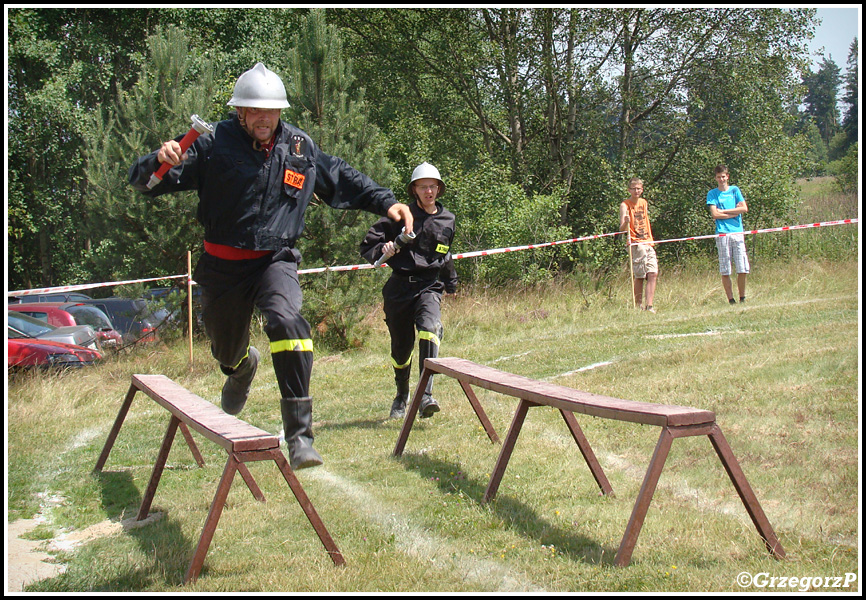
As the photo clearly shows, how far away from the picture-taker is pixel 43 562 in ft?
14.6

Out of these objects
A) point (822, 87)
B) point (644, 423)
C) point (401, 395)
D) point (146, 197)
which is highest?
point (822, 87)

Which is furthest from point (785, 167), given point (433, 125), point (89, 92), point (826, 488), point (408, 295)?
point (89, 92)

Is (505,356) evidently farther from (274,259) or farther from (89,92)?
(89,92)

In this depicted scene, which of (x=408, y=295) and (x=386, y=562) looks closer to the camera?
(x=386, y=562)

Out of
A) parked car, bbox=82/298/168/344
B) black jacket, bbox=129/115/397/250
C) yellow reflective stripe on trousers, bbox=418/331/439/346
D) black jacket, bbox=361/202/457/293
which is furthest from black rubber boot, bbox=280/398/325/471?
parked car, bbox=82/298/168/344

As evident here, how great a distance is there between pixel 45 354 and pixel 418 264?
618 cm

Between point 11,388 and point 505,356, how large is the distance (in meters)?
5.95

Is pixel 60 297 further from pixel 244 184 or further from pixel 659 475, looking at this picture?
pixel 659 475

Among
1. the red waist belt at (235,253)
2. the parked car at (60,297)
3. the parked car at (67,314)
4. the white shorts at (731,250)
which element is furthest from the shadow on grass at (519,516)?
the parked car at (60,297)

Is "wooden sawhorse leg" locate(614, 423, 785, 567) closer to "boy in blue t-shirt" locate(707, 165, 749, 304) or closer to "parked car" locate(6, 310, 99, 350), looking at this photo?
"boy in blue t-shirt" locate(707, 165, 749, 304)

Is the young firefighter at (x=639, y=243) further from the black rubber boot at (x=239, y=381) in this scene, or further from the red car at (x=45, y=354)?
the red car at (x=45, y=354)

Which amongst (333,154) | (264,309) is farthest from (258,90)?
(333,154)

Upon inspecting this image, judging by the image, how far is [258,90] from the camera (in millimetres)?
4422

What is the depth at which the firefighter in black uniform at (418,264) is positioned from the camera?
6.95 metres
